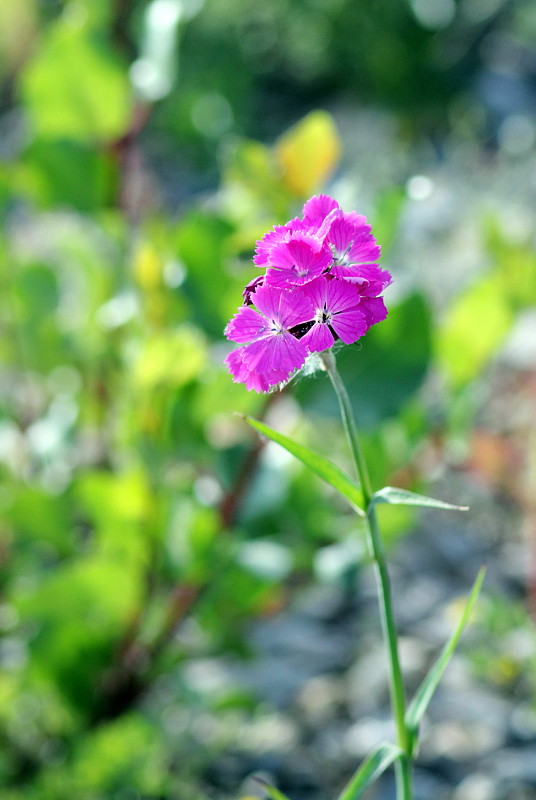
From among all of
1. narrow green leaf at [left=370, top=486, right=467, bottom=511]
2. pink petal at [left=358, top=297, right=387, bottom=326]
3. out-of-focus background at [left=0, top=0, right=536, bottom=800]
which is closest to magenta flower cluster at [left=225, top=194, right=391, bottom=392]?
pink petal at [left=358, top=297, right=387, bottom=326]

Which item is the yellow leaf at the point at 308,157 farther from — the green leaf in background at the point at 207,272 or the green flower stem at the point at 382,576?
the green flower stem at the point at 382,576

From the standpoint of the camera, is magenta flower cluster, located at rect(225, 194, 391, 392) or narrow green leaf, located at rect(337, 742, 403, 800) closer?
magenta flower cluster, located at rect(225, 194, 391, 392)

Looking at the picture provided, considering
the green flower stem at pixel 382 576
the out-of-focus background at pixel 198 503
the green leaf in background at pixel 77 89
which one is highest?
the green leaf in background at pixel 77 89

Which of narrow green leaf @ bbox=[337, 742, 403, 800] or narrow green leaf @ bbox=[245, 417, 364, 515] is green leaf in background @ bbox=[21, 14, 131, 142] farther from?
narrow green leaf @ bbox=[337, 742, 403, 800]

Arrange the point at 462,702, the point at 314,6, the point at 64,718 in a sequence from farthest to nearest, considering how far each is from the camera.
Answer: the point at 314,6 → the point at 462,702 → the point at 64,718

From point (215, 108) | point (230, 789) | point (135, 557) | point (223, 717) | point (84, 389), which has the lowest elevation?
point (230, 789)

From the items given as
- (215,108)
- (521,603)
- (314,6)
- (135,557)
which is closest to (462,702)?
(521,603)

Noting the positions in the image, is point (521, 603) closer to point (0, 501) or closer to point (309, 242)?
point (0, 501)

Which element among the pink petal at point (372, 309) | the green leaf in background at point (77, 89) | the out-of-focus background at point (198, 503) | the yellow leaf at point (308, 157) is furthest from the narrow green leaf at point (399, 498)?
the green leaf in background at point (77, 89)
